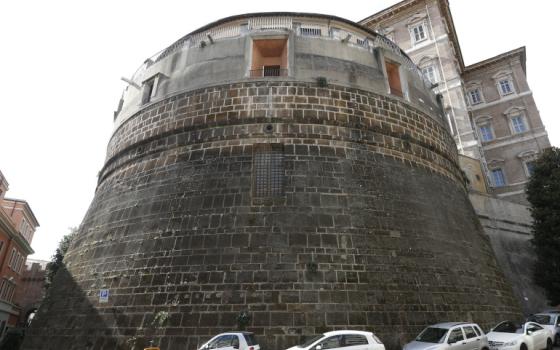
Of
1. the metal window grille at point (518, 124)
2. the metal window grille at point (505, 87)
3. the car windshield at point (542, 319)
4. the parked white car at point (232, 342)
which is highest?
the metal window grille at point (505, 87)

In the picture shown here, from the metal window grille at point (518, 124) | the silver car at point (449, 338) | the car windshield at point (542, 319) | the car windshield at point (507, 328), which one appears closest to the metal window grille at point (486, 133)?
the metal window grille at point (518, 124)

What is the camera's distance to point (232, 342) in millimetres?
6477

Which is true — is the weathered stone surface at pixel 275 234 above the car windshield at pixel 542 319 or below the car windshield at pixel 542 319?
above

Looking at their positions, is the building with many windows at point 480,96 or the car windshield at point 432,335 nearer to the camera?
the car windshield at point 432,335

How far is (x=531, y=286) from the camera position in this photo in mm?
15383

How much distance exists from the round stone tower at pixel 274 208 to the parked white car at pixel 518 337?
1.77 ft

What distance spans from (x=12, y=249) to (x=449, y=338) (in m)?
28.3

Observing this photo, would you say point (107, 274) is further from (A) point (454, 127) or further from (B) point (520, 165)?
(B) point (520, 165)

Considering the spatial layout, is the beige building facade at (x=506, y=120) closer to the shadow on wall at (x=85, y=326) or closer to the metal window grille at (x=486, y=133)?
the metal window grille at (x=486, y=133)

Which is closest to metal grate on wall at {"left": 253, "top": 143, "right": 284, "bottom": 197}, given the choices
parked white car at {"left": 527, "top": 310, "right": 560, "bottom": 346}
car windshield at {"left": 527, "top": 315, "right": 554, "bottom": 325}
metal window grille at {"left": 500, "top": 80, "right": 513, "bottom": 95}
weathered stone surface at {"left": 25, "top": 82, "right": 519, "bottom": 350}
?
weathered stone surface at {"left": 25, "top": 82, "right": 519, "bottom": 350}

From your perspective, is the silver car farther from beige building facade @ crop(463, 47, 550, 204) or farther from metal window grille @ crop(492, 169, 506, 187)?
metal window grille @ crop(492, 169, 506, 187)

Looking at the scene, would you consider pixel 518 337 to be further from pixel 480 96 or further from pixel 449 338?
pixel 480 96

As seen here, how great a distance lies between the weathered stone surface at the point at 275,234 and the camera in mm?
7734

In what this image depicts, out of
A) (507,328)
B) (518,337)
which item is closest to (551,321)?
(507,328)
